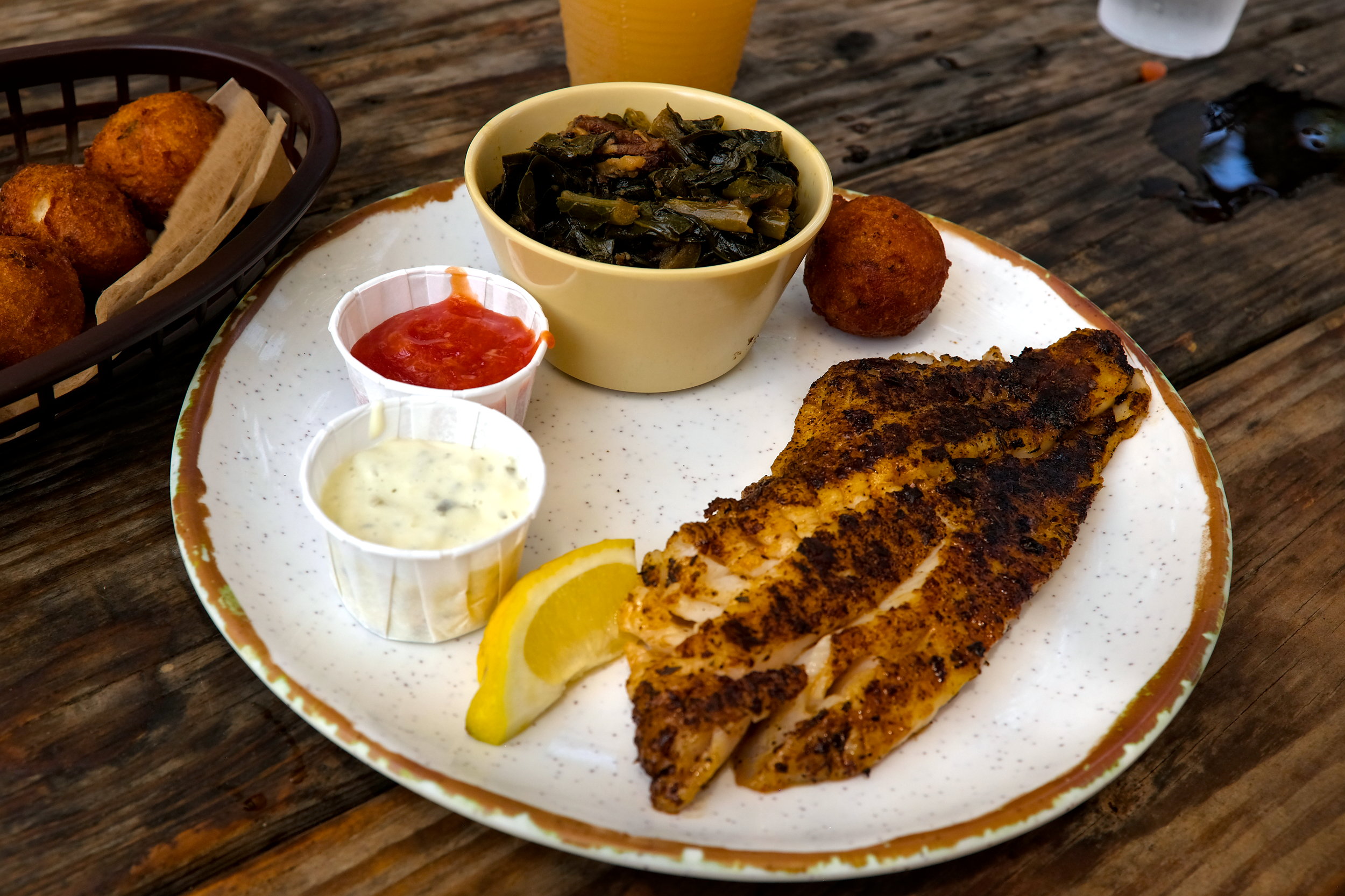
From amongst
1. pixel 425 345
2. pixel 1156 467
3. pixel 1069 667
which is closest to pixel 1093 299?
pixel 1156 467

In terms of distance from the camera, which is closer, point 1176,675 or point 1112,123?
point 1176,675

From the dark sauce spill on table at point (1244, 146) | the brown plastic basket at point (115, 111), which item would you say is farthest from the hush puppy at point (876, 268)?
the dark sauce spill on table at point (1244, 146)

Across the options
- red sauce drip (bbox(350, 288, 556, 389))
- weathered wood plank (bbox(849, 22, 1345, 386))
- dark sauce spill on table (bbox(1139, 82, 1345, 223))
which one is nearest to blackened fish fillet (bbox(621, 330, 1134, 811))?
red sauce drip (bbox(350, 288, 556, 389))

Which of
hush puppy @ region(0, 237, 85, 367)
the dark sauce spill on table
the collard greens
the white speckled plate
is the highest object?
the collard greens

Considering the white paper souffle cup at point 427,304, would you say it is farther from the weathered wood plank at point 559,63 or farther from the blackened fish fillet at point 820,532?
the weathered wood plank at point 559,63

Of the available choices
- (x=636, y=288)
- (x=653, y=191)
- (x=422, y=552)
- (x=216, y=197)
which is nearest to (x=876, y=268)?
(x=653, y=191)

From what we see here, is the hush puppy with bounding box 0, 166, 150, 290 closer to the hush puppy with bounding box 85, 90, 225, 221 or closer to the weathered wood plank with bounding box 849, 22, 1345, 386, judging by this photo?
the hush puppy with bounding box 85, 90, 225, 221

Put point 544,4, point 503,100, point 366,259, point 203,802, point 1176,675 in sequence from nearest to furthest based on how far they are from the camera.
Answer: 1. point 203,802
2. point 1176,675
3. point 366,259
4. point 503,100
5. point 544,4

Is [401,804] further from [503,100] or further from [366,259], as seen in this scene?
[503,100]
